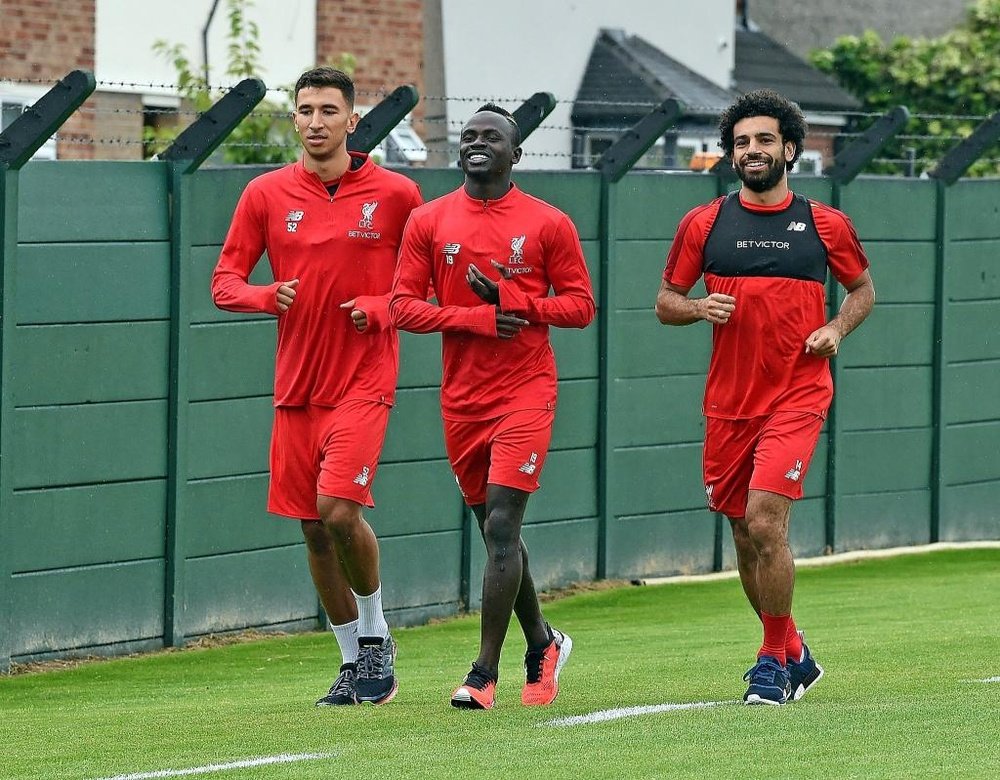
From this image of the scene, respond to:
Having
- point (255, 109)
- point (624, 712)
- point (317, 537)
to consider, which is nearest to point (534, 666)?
point (624, 712)

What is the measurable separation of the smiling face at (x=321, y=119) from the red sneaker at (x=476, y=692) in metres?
1.96

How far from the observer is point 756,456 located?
307 inches

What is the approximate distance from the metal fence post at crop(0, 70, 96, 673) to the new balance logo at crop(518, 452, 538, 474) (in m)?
2.80

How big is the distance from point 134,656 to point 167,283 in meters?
1.74

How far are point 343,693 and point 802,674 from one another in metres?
1.67

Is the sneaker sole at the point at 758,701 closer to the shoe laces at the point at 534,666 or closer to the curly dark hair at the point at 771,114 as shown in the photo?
the shoe laces at the point at 534,666

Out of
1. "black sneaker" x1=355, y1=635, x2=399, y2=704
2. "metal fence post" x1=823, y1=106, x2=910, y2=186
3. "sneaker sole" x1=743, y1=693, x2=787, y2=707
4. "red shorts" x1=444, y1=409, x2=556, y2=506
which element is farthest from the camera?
"metal fence post" x1=823, y1=106, x2=910, y2=186

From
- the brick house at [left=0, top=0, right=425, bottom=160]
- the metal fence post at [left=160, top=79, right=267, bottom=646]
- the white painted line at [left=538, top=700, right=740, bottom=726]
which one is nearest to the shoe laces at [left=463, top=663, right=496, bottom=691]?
the white painted line at [left=538, top=700, right=740, bottom=726]

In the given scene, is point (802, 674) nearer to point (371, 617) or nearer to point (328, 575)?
point (371, 617)

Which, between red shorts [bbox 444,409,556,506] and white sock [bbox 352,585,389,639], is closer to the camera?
red shorts [bbox 444,409,556,506]

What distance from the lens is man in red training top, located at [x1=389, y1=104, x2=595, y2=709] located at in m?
7.63

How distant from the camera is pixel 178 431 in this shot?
1018 cm

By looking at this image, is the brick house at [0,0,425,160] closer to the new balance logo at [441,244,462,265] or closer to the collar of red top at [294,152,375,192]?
the collar of red top at [294,152,375,192]

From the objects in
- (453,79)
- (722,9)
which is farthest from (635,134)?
(722,9)
